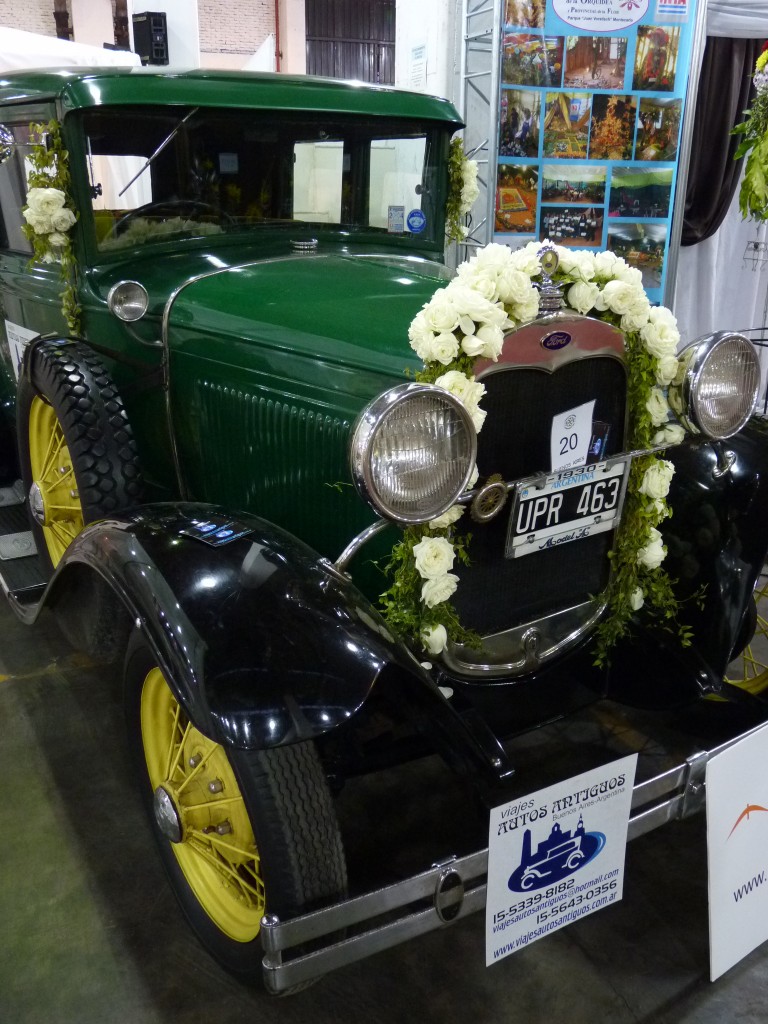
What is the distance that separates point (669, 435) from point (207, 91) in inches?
65.2

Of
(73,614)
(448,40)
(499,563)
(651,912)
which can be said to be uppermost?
(448,40)

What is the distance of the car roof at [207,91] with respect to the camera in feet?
8.21

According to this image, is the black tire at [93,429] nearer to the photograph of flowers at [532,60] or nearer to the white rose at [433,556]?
the white rose at [433,556]

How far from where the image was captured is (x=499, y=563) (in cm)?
208

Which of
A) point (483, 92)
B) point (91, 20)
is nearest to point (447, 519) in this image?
point (483, 92)

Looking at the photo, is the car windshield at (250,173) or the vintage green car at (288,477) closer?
the vintage green car at (288,477)

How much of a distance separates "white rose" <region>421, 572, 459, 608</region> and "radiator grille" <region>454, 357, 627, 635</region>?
0.39 feet

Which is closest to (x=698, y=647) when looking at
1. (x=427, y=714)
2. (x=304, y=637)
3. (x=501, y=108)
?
(x=427, y=714)

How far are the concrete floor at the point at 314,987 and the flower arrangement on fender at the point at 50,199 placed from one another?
1641mm

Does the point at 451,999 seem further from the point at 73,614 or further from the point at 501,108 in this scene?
the point at 501,108

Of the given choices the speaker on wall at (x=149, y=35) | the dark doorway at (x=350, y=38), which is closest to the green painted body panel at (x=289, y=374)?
the speaker on wall at (x=149, y=35)

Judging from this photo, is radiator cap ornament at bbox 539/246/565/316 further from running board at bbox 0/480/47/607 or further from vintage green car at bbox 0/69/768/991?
running board at bbox 0/480/47/607

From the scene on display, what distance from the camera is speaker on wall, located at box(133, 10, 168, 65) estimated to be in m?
8.20

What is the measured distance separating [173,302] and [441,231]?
1172 mm
